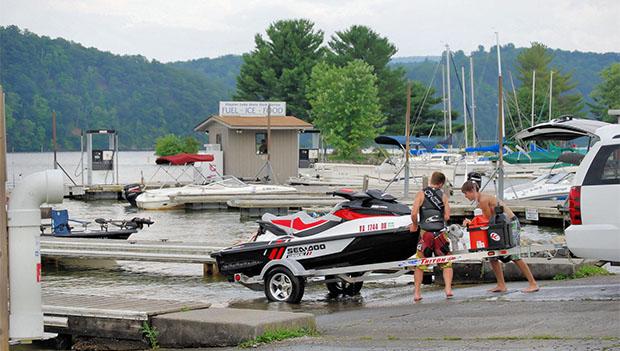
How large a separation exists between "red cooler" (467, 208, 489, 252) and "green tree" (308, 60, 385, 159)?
72.2 meters

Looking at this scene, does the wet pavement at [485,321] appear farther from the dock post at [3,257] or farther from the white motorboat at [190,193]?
the white motorboat at [190,193]

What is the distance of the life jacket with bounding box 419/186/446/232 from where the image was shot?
14.7 meters

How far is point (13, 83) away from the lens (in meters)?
165

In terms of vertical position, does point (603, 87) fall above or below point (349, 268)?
above

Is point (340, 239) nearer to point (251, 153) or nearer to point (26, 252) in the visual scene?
point (26, 252)

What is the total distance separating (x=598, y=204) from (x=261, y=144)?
1856 inches

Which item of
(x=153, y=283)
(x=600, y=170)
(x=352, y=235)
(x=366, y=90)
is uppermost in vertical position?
(x=366, y=90)

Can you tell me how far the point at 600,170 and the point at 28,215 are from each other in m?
6.77

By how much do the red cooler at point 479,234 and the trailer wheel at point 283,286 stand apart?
2743 millimetres

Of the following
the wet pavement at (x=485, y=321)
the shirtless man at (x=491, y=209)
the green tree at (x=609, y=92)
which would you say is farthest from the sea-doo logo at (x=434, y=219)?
the green tree at (x=609, y=92)

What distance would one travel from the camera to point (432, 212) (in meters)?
14.7

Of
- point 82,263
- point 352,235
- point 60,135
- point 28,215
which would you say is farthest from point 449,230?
point 60,135

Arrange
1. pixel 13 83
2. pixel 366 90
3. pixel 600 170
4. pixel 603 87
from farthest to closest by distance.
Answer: pixel 13 83 → pixel 603 87 → pixel 366 90 → pixel 600 170

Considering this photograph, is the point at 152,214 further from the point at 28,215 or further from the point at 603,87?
the point at 603,87
